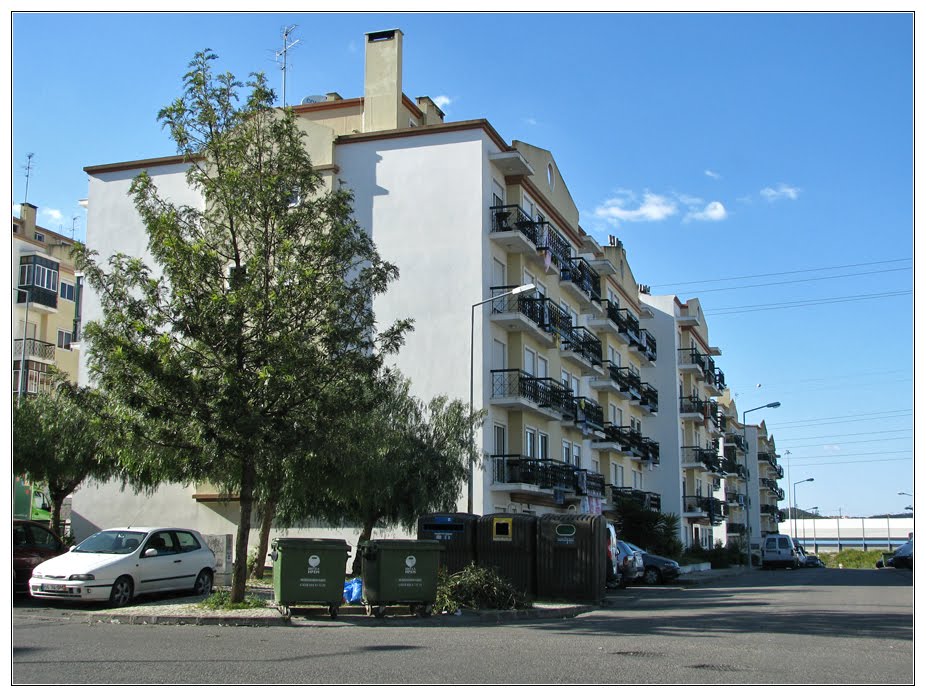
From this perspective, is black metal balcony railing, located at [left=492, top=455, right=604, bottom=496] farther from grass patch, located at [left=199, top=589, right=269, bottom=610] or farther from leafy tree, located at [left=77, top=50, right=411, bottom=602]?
grass patch, located at [left=199, top=589, right=269, bottom=610]

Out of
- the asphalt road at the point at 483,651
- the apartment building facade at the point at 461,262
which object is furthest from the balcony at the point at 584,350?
the asphalt road at the point at 483,651

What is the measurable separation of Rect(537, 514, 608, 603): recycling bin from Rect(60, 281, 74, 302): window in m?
40.3

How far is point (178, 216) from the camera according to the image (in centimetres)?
1777

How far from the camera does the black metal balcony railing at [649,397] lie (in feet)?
178

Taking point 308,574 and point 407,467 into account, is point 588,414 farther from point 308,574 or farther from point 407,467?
point 308,574

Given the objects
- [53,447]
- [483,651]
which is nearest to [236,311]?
[483,651]

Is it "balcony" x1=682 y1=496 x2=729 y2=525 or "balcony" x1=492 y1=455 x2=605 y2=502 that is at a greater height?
"balcony" x1=492 y1=455 x2=605 y2=502

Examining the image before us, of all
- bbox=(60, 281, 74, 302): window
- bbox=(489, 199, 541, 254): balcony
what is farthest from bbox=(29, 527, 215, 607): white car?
bbox=(60, 281, 74, 302): window

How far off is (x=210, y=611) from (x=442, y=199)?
20.3m

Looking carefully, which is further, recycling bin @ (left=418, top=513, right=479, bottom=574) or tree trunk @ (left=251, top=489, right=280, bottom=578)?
tree trunk @ (left=251, top=489, right=280, bottom=578)

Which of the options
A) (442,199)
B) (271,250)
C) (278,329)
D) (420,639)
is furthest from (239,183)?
(442,199)

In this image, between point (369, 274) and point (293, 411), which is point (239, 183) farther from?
point (293, 411)

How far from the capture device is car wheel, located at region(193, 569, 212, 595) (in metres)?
20.5

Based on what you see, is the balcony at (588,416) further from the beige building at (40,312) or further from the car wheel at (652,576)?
the beige building at (40,312)
